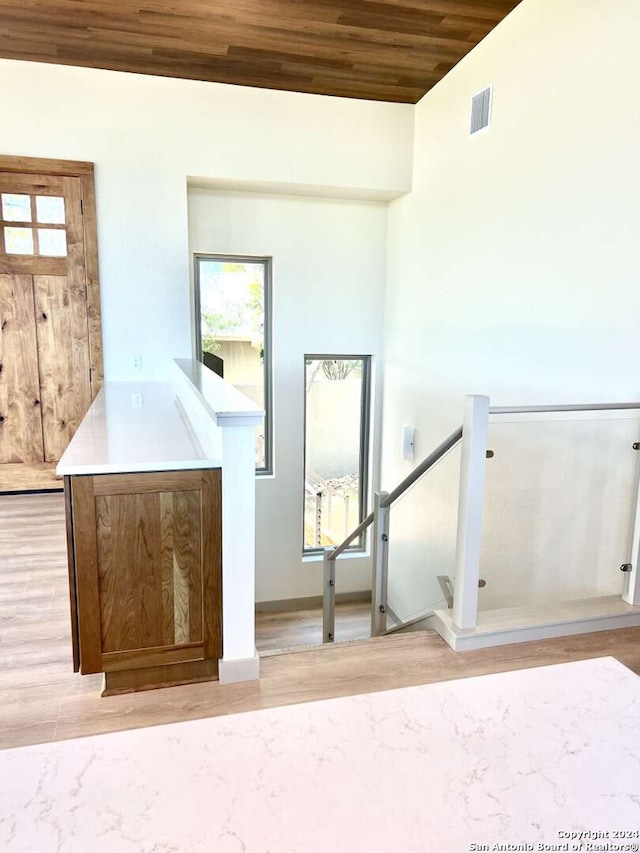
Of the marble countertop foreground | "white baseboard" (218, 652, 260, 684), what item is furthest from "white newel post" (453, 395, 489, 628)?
the marble countertop foreground

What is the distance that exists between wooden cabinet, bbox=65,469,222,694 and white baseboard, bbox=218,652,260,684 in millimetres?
54

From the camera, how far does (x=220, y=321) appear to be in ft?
16.8

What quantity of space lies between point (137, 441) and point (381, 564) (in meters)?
1.75

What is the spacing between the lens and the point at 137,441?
2.29m

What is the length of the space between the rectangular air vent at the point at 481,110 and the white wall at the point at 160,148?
38.5 inches

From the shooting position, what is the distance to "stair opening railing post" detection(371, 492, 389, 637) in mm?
3434

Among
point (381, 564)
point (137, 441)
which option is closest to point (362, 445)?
point (381, 564)

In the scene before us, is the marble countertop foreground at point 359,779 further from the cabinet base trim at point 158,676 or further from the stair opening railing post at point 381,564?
the stair opening railing post at point 381,564

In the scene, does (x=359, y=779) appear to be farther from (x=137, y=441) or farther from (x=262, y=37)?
(x=262, y=37)

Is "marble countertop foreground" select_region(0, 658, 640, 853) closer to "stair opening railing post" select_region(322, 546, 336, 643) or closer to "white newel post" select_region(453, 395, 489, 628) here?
"white newel post" select_region(453, 395, 489, 628)

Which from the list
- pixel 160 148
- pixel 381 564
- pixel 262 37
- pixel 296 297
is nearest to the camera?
pixel 381 564

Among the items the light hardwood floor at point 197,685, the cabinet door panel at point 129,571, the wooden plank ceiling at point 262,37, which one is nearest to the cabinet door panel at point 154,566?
the cabinet door panel at point 129,571

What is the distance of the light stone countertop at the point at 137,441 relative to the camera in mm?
1938

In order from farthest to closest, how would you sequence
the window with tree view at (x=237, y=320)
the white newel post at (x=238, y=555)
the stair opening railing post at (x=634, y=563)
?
the window with tree view at (x=237, y=320)
the stair opening railing post at (x=634, y=563)
the white newel post at (x=238, y=555)
